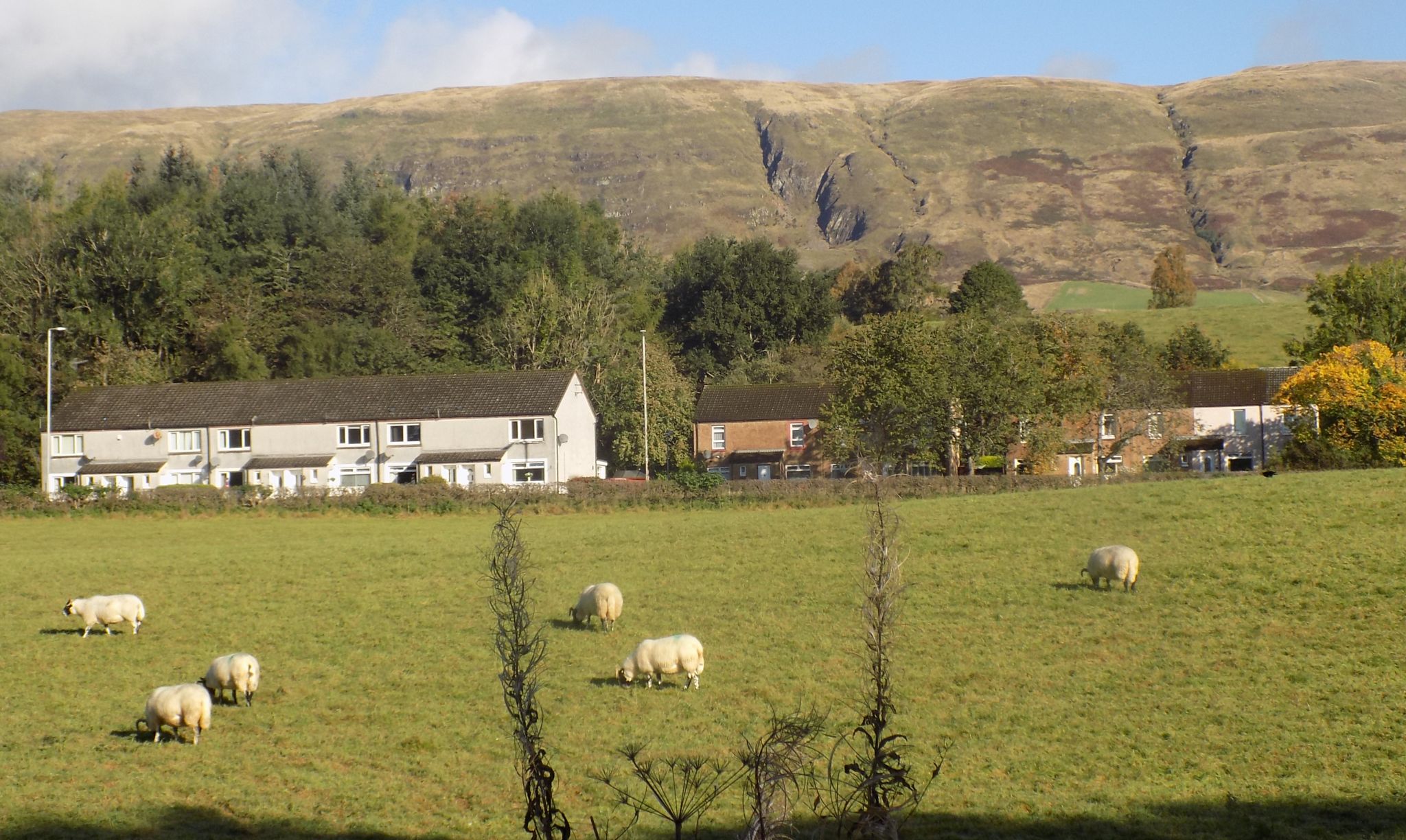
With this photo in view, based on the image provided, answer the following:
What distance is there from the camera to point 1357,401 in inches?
2291

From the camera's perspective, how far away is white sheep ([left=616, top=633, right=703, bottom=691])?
2106 cm

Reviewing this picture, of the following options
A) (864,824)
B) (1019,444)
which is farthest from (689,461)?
(864,824)

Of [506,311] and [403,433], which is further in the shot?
[506,311]

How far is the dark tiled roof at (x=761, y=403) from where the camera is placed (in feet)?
292

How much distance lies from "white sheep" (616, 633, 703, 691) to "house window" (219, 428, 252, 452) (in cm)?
6426

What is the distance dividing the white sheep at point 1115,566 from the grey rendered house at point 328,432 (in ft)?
168

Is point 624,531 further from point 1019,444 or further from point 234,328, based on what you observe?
point 234,328

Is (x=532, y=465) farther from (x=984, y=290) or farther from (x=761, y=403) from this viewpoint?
(x=984, y=290)

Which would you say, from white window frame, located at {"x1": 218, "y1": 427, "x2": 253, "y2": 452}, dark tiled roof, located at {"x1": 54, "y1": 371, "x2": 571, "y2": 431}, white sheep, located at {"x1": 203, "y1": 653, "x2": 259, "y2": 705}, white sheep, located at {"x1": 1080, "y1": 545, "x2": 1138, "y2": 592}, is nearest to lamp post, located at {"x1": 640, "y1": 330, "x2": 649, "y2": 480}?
dark tiled roof, located at {"x1": 54, "y1": 371, "x2": 571, "y2": 431}

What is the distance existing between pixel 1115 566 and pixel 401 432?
57661mm

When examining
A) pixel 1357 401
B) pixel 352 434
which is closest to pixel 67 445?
pixel 352 434

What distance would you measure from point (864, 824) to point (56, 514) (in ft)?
177

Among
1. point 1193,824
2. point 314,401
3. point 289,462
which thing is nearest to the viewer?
point 1193,824

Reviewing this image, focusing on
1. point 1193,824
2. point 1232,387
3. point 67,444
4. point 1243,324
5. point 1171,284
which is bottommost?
point 1193,824
